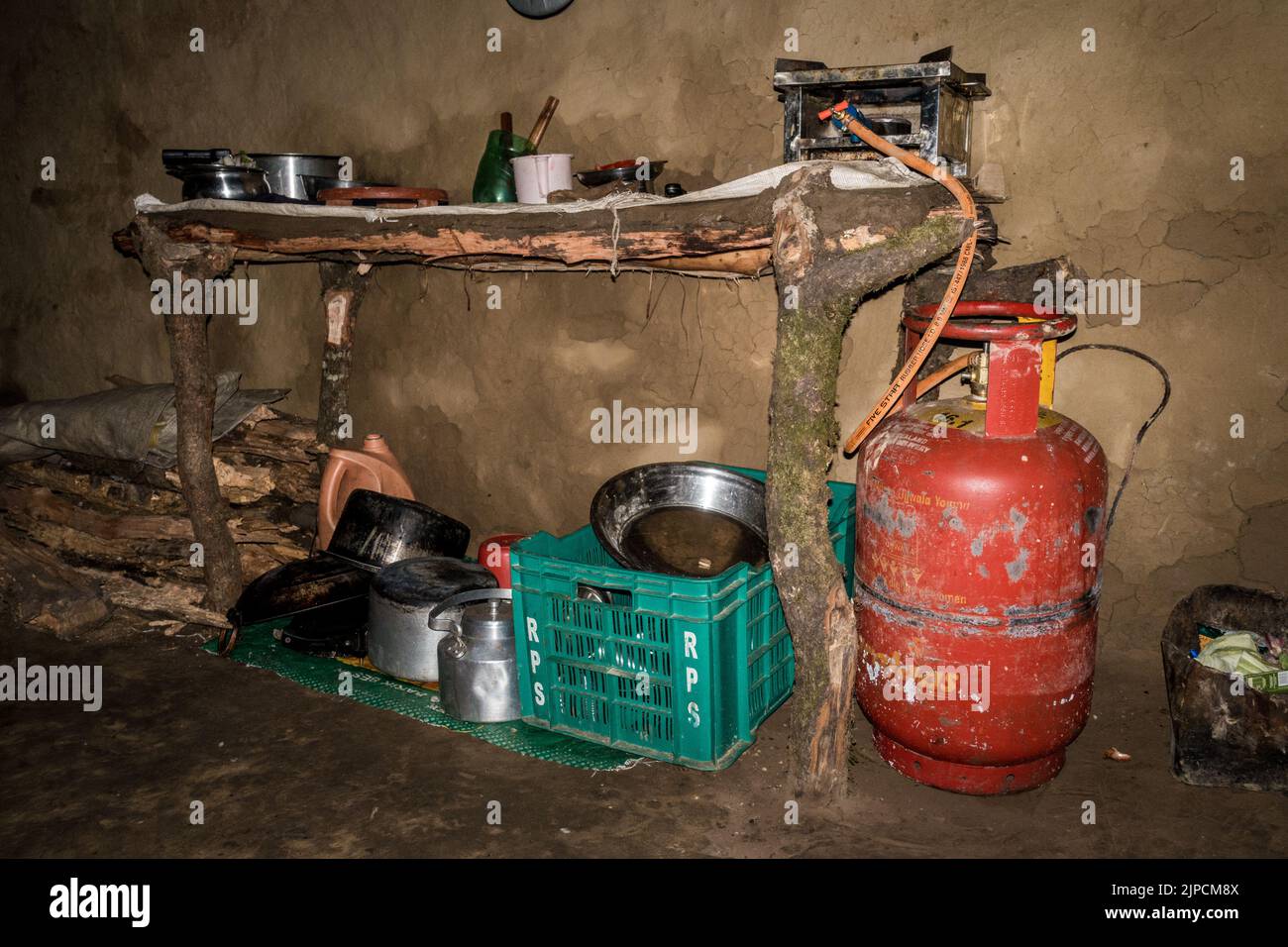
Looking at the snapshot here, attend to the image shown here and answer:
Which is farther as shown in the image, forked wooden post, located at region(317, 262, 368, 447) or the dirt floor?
forked wooden post, located at region(317, 262, 368, 447)

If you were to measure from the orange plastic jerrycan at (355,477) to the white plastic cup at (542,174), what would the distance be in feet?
5.61

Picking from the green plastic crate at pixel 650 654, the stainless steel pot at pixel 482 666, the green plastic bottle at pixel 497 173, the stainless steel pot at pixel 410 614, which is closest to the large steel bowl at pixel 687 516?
the green plastic crate at pixel 650 654

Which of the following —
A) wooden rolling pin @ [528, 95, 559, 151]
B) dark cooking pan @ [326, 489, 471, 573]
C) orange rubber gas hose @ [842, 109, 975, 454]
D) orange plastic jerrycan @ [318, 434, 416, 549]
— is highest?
wooden rolling pin @ [528, 95, 559, 151]

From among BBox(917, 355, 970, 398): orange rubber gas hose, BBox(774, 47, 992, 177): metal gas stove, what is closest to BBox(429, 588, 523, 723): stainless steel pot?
BBox(917, 355, 970, 398): orange rubber gas hose

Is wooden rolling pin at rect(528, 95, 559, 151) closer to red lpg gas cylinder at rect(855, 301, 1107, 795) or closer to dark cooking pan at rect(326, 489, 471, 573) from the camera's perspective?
dark cooking pan at rect(326, 489, 471, 573)

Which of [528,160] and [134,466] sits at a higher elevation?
[528,160]

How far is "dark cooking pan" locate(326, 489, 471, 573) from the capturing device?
4.42 m

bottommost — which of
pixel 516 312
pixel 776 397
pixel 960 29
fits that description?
pixel 776 397

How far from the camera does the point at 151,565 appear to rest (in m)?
4.79

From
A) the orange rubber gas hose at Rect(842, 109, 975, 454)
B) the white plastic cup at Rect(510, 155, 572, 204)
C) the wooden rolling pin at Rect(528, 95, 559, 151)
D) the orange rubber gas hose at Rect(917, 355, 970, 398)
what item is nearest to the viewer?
the orange rubber gas hose at Rect(842, 109, 975, 454)

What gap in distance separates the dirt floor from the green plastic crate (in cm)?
15
